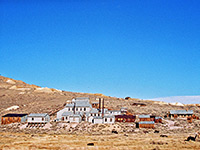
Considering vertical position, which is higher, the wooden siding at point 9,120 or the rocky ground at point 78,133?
the wooden siding at point 9,120

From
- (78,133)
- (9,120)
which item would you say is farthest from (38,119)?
(78,133)

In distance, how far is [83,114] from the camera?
235 feet

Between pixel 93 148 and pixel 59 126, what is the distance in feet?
95.8

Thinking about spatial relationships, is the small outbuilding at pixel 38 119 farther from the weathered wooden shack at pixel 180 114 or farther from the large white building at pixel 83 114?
the weathered wooden shack at pixel 180 114

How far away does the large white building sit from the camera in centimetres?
6612

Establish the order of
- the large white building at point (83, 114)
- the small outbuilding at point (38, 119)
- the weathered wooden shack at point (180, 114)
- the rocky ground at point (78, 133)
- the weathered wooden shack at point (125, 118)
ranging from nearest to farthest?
the rocky ground at point (78, 133)
the small outbuilding at point (38, 119)
the large white building at point (83, 114)
the weathered wooden shack at point (125, 118)
the weathered wooden shack at point (180, 114)

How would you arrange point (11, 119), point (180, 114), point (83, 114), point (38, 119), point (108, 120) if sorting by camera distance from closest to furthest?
point (38, 119) < point (108, 120) < point (11, 119) < point (83, 114) < point (180, 114)

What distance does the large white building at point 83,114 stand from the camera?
217ft

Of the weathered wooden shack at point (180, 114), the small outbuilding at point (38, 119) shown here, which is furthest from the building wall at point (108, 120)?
the weathered wooden shack at point (180, 114)

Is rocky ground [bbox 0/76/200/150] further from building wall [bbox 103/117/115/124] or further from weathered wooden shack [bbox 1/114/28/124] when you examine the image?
weathered wooden shack [bbox 1/114/28/124]

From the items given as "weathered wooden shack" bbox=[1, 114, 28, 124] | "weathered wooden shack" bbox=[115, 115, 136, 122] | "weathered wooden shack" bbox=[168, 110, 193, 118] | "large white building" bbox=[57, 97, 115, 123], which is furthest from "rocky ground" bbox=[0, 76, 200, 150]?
"weathered wooden shack" bbox=[168, 110, 193, 118]

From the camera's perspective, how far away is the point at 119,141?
134 feet

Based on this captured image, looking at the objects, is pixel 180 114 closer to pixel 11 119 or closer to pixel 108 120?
pixel 108 120

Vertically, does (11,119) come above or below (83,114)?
below
